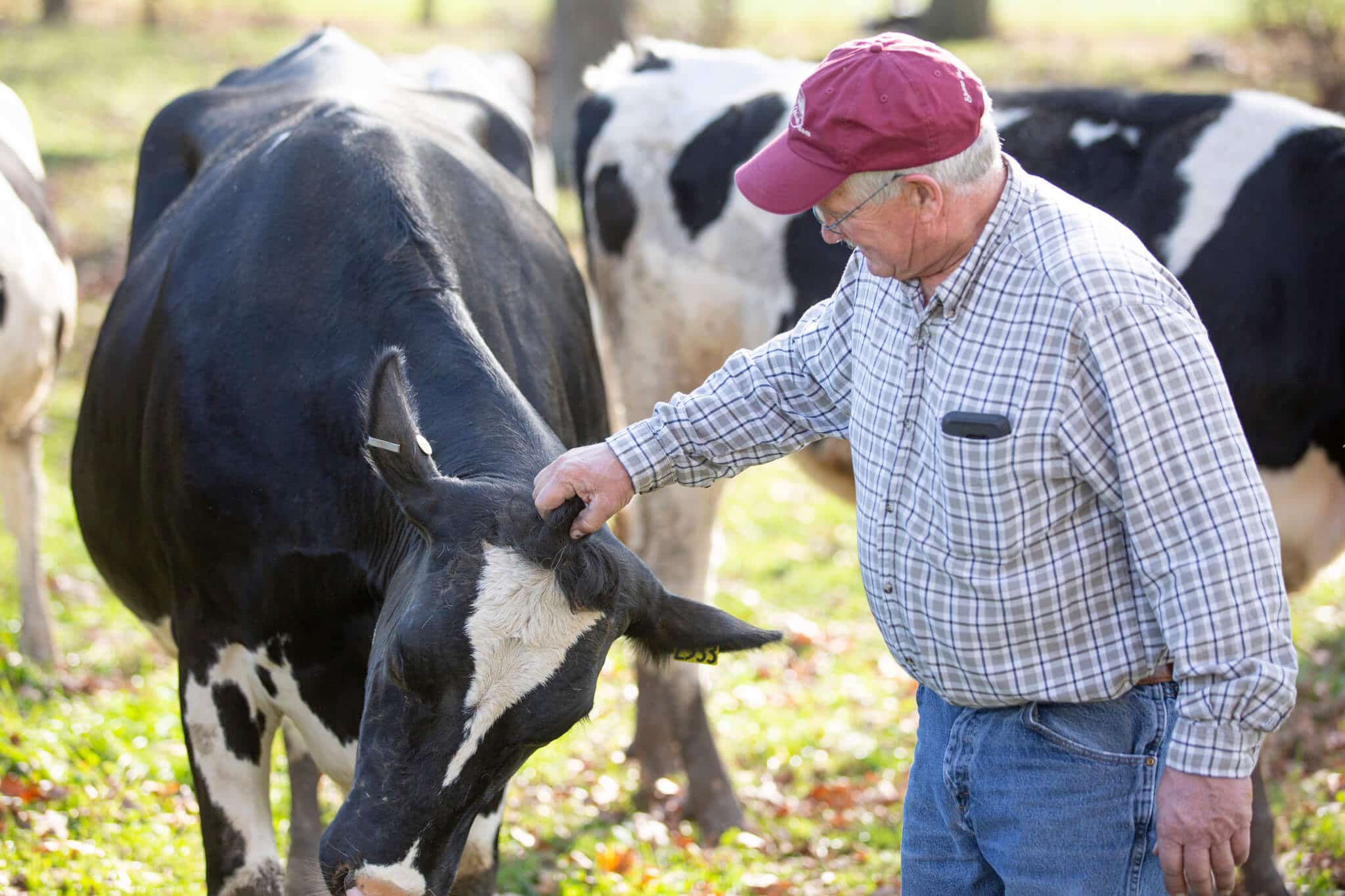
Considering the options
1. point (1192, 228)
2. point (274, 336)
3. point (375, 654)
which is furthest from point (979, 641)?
point (1192, 228)

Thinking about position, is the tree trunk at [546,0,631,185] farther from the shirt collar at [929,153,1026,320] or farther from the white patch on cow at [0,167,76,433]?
the shirt collar at [929,153,1026,320]

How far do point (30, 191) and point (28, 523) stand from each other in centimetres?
153

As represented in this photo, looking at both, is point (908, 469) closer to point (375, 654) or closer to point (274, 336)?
point (375, 654)

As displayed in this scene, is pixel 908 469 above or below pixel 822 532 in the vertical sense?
above

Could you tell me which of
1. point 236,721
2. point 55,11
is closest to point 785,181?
point 236,721

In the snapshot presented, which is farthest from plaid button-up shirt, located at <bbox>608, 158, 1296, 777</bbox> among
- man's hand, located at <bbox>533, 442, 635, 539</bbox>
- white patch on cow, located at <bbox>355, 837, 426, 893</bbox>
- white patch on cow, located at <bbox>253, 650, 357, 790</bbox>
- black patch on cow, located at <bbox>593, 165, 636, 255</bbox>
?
black patch on cow, located at <bbox>593, 165, 636, 255</bbox>

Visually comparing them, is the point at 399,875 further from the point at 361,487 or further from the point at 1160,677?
the point at 1160,677

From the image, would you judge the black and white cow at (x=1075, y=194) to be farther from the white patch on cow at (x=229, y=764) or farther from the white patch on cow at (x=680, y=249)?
the white patch on cow at (x=229, y=764)

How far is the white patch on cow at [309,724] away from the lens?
11.5ft

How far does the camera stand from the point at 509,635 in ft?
8.36

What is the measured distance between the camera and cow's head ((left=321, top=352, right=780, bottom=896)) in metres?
2.54

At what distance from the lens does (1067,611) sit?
8.07 feet

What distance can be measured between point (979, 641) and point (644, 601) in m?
0.69

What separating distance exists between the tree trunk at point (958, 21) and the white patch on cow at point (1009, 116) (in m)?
17.0
